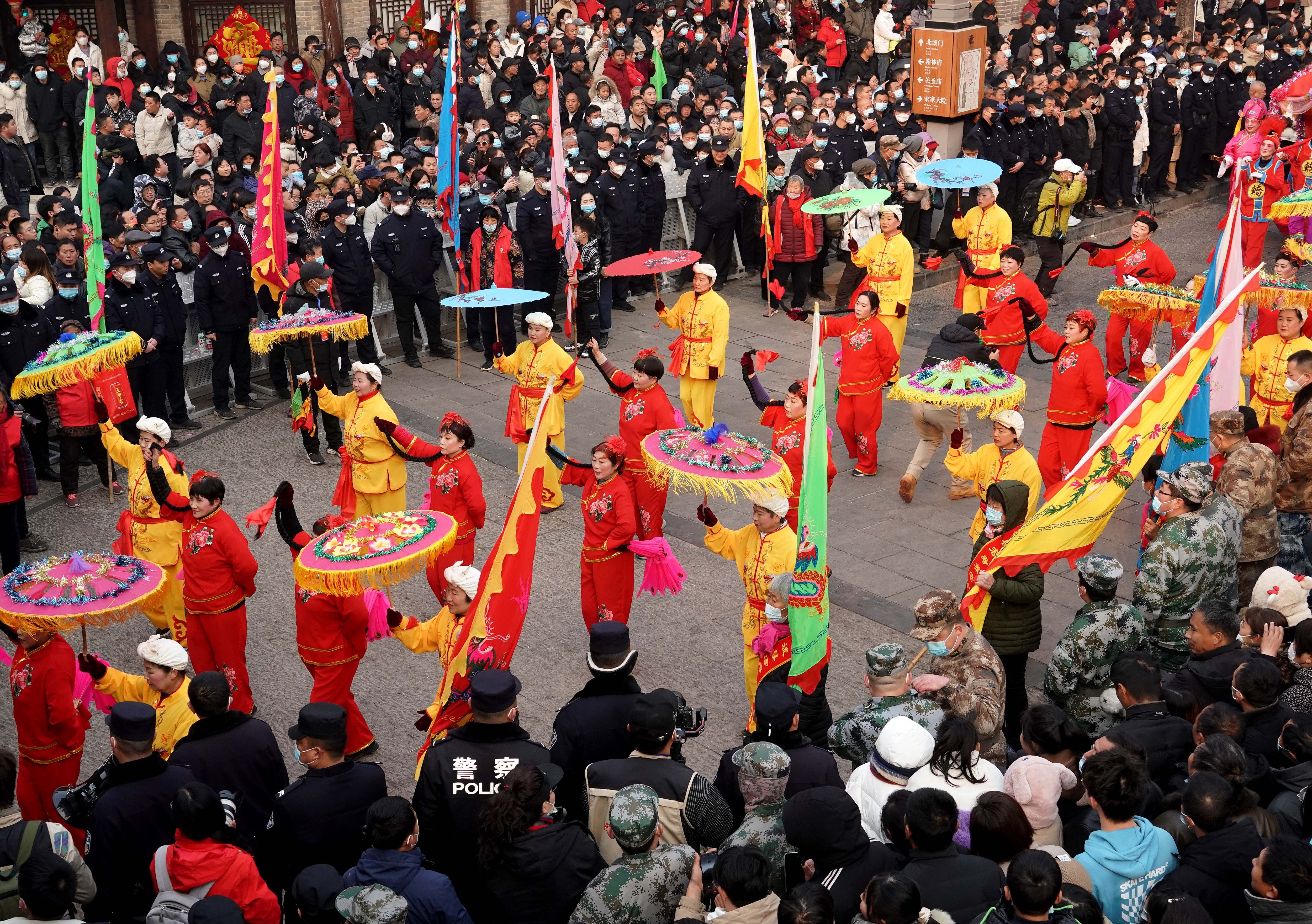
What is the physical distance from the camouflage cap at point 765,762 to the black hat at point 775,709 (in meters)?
0.32

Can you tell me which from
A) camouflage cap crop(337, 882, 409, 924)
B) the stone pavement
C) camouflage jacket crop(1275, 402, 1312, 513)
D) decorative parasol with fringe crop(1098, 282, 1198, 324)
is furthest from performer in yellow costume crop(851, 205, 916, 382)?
camouflage cap crop(337, 882, 409, 924)

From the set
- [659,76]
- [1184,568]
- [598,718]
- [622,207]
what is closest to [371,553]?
[598,718]

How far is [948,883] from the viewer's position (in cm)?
462

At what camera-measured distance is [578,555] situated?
10.4 m

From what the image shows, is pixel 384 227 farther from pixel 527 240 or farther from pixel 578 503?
pixel 578 503

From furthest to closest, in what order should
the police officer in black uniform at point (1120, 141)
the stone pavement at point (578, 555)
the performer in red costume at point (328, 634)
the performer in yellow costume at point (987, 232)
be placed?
the police officer in black uniform at point (1120, 141), the performer in yellow costume at point (987, 232), the stone pavement at point (578, 555), the performer in red costume at point (328, 634)

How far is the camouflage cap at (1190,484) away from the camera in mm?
7629

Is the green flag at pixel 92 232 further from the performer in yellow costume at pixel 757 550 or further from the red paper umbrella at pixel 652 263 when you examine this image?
the performer in yellow costume at pixel 757 550

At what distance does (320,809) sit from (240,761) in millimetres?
703

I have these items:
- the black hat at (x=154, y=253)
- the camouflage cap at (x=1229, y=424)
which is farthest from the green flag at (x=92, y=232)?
the camouflage cap at (x=1229, y=424)

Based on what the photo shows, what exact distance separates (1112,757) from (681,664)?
4168 millimetres

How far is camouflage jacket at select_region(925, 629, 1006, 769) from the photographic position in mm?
6309

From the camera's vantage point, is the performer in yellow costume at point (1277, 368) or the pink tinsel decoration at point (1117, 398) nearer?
the performer in yellow costume at point (1277, 368)

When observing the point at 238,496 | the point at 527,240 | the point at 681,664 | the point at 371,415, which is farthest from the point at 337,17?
the point at 681,664
